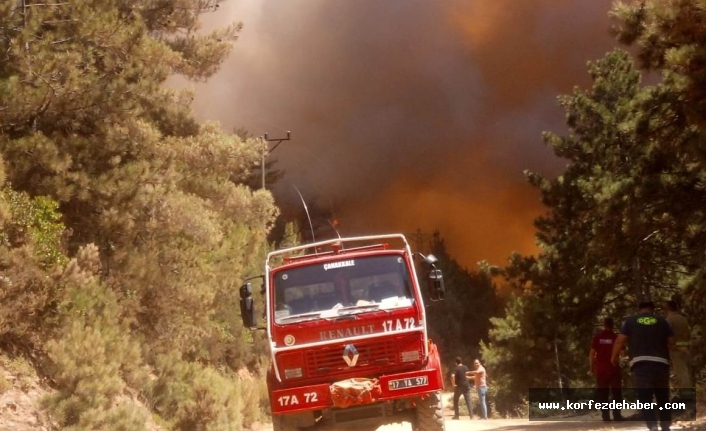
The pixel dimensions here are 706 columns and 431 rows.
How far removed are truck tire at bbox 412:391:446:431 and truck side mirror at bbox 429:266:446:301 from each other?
1247 mm

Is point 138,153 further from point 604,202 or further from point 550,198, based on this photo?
point 550,198

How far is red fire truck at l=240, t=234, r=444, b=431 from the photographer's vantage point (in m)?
10.8

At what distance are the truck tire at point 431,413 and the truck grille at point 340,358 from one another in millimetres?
700

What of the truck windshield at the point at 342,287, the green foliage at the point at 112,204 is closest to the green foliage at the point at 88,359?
the green foliage at the point at 112,204

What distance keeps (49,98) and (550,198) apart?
19318 millimetres

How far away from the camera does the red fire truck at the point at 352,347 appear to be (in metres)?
10.8

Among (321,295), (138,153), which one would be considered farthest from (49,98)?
(321,295)

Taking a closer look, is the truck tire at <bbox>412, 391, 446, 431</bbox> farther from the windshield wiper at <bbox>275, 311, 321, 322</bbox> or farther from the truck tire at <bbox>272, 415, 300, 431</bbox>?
the windshield wiper at <bbox>275, 311, 321, 322</bbox>

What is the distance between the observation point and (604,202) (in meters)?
18.6

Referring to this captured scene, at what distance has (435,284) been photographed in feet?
36.9

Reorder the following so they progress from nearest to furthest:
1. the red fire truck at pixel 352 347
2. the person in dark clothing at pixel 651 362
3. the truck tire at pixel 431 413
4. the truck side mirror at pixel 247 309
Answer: the person in dark clothing at pixel 651 362
the red fire truck at pixel 352 347
the truck tire at pixel 431 413
the truck side mirror at pixel 247 309

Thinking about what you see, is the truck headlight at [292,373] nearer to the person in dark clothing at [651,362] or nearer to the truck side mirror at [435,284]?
the truck side mirror at [435,284]

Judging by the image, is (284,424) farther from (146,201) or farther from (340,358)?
(146,201)

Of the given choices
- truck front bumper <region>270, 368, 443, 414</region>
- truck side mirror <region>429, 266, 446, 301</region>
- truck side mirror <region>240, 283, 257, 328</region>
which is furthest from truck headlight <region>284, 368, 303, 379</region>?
truck side mirror <region>429, 266, 446, 301</region>
